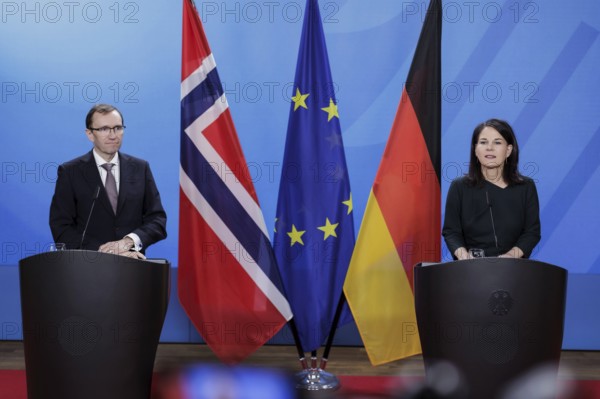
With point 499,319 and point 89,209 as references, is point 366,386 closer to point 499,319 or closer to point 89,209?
point 499,319

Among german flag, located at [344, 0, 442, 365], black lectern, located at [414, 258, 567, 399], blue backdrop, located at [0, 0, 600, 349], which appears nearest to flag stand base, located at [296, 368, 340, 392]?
german flag, located at [344, 0, 442, 365]

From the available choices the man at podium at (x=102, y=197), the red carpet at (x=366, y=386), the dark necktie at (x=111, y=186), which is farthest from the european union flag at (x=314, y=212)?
the dark necktie at (x=111, y=186)

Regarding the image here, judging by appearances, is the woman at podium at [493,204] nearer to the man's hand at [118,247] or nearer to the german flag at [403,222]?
the german flag at [403,222]

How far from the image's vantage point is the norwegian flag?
3611 mm

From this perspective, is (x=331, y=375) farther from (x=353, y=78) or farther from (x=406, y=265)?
(x=353, y=78)

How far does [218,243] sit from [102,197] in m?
0.70

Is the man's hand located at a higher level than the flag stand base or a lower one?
higher

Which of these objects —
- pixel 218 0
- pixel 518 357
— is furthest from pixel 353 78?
pixel 518 357

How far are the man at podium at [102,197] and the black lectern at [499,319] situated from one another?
1397 mm

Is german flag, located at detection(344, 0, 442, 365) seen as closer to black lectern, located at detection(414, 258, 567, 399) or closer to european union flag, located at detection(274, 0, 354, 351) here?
european union flag, located at detection(274, 0, 354, 351)

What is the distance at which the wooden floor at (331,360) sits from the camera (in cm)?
404

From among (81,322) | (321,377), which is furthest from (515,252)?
(81,322)

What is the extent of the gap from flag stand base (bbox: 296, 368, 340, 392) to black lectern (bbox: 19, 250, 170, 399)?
1178mm

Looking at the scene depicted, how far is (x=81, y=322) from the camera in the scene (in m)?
2.62
